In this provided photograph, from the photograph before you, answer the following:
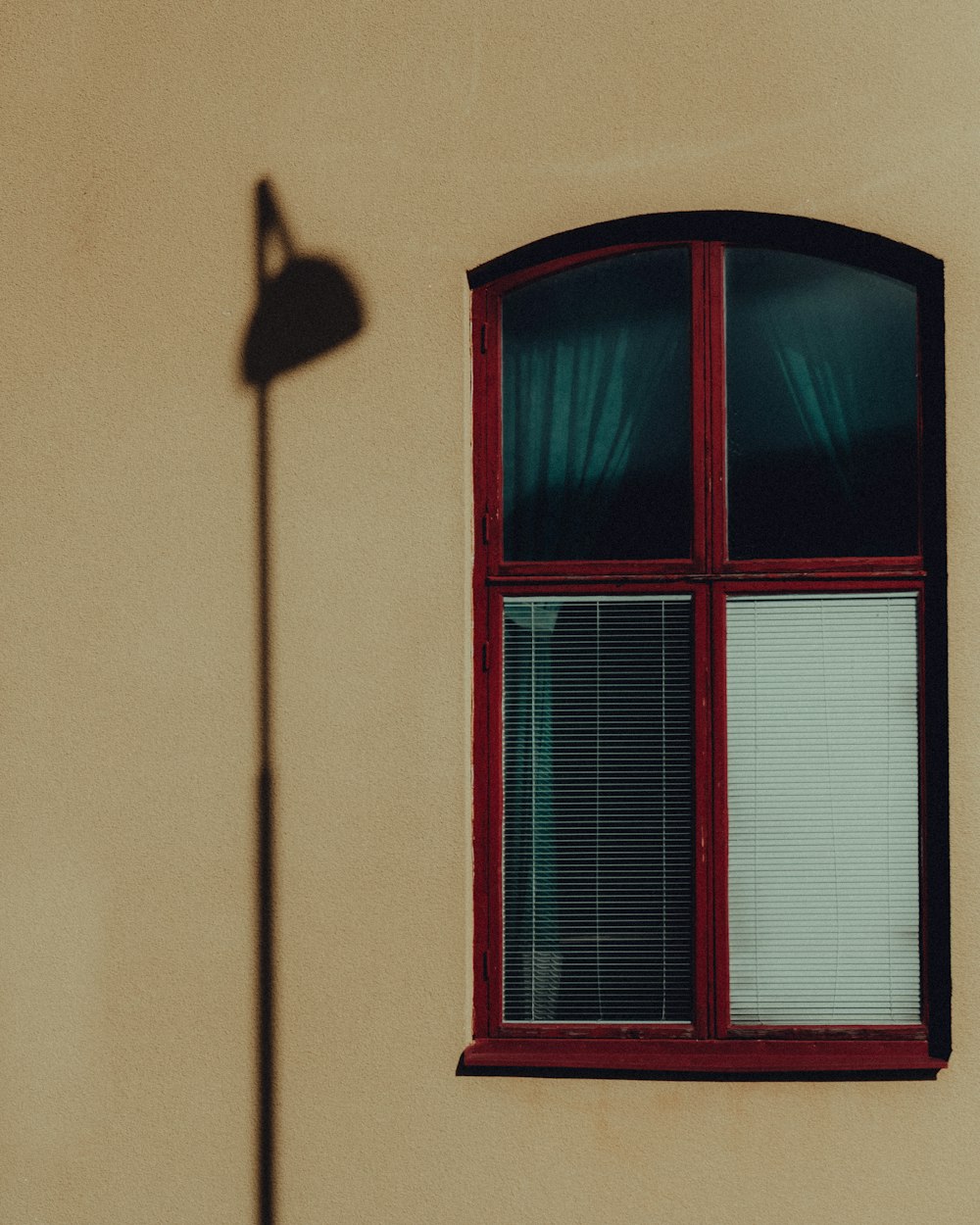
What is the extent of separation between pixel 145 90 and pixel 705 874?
10.1 ft

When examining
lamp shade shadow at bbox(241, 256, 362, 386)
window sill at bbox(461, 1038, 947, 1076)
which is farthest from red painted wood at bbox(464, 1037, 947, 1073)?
lamp shade shadow at bbox(241, 256, 362, 386)

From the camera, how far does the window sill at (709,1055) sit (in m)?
3.10

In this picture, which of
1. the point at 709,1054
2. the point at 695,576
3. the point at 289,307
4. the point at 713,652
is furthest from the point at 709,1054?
the point at 289,307

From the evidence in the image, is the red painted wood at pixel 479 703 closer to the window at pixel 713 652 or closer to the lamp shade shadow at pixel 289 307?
the window at pixel 713 652

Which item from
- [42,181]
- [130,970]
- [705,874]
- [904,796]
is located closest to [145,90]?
[42,181]

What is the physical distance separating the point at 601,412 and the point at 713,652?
86 centimetres

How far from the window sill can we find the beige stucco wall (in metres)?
0.08

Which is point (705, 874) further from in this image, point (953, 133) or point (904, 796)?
point (953, 133)

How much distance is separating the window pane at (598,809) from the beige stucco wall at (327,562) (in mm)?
221

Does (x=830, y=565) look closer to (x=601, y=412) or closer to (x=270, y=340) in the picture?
(x=601, y=412)

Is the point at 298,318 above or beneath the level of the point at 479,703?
above

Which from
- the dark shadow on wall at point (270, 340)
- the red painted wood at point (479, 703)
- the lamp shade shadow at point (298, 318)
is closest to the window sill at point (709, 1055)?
the red painted wood at point (479, 703)

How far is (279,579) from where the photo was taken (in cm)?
325

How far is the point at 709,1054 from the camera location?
3.16 m
